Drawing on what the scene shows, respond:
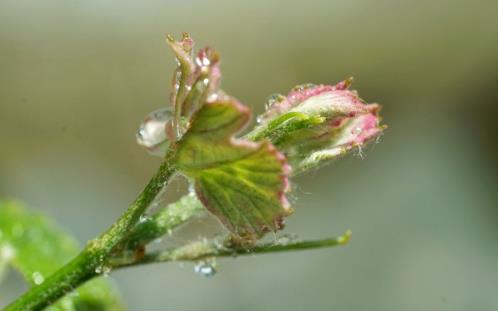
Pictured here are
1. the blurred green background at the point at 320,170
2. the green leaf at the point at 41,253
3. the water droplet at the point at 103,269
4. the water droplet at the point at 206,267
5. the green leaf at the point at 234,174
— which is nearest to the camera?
Result: the green leaf at the point at 234,174

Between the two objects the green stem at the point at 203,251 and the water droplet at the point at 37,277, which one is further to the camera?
the water droplet at the point at 37,277

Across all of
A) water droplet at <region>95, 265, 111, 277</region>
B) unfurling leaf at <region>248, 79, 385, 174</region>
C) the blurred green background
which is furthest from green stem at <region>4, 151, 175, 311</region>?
the blurred green background

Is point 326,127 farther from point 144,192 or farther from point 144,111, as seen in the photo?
point 144,111

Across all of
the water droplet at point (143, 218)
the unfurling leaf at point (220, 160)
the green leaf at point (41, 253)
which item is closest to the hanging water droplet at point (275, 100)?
the unfurling leaf at point (220, 160)

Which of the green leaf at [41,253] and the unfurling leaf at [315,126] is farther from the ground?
the green leaf at [41,253]

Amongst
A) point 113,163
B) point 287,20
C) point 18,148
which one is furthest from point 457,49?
point 18,148

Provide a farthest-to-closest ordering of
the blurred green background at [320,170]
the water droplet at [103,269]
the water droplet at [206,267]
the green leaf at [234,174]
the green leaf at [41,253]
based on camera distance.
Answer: the blurred green background at [320,170] → the green leaf at [41,253] → the water droplet at [206,267] → the water droplet at [103,269] → the green leaf at [234,174]

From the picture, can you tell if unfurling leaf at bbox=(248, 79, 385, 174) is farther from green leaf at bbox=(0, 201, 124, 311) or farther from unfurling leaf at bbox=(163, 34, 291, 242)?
green leaf at bbox=(0, 201, 124, 311)

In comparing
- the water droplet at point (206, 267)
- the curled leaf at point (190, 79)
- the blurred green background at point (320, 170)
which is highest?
the blurred green background at point (320, 170)

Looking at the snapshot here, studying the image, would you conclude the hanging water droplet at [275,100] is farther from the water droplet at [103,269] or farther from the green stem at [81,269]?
the water droplet at [103,269]
